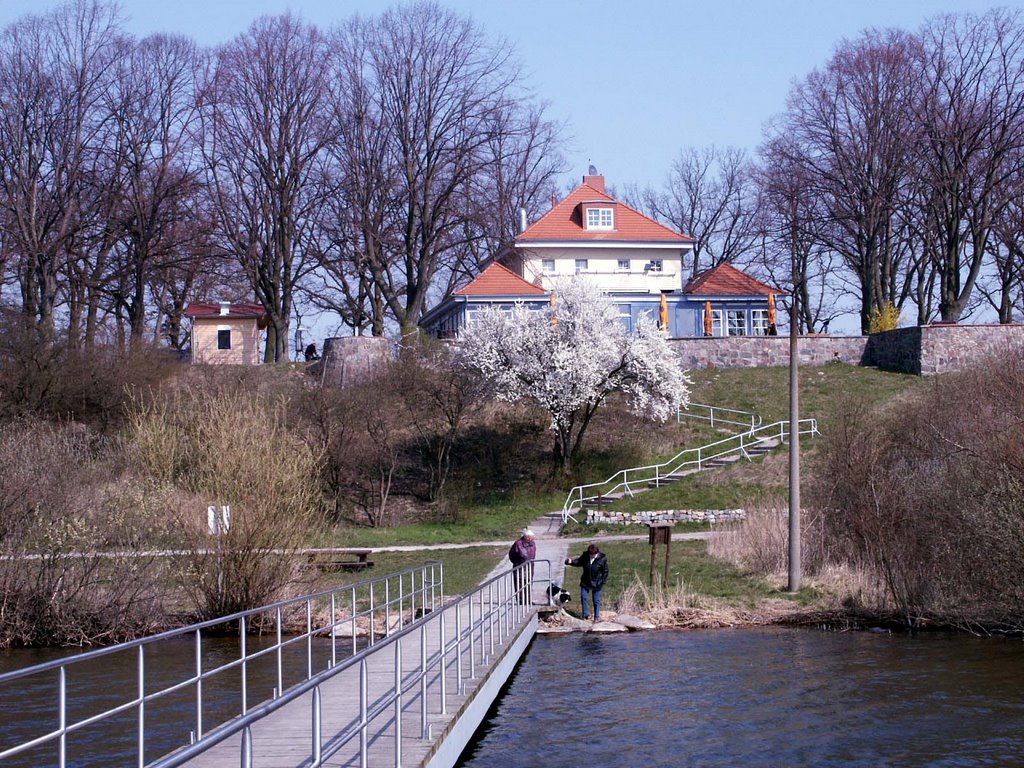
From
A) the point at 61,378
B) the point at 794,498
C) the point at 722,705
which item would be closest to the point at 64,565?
the point at 722,705

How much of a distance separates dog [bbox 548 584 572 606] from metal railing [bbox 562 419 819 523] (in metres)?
13.4

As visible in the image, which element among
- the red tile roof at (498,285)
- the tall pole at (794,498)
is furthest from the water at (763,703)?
the red tile roof at (498,285)

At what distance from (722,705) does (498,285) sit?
4323cm

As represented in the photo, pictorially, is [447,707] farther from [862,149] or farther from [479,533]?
[862,149]

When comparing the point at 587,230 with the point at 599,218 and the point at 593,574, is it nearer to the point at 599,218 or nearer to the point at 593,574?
the point at 599,218

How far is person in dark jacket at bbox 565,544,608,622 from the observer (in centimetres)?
2378

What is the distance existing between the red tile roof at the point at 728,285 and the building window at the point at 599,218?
5.34 m

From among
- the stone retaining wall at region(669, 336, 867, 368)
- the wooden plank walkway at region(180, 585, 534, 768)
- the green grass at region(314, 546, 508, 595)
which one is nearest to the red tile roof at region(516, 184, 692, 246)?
the stone retaining wall at region(669, 336, 867, 368)

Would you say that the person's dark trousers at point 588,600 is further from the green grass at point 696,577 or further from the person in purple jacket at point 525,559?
the green grass at point 696,577

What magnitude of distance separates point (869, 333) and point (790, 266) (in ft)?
33.8

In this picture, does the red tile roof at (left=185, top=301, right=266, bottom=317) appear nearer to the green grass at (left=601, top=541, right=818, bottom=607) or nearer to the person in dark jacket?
the green grass at (left=601, top=541, right=818, bottom=607)

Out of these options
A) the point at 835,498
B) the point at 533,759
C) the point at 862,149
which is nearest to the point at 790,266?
the point at 862,149

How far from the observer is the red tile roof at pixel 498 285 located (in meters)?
58.4

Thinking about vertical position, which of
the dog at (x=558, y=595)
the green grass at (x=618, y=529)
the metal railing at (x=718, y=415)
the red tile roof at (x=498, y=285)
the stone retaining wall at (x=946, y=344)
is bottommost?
the dog at (x=558, y=595)
